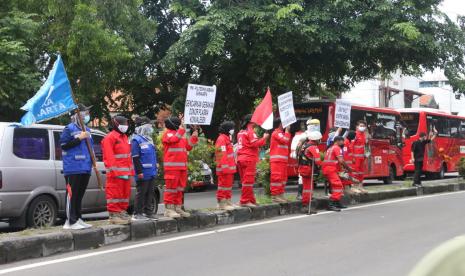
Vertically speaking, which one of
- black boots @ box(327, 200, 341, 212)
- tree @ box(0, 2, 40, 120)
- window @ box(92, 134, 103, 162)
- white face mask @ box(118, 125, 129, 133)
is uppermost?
tree @ box(0, 2, 40, 120)

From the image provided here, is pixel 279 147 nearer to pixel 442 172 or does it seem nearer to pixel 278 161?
pixel 278 161

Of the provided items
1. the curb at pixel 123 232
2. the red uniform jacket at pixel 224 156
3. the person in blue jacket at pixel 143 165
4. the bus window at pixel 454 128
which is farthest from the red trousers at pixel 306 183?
the bus window at pixel 454 128

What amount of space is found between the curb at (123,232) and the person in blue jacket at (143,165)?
334 mm

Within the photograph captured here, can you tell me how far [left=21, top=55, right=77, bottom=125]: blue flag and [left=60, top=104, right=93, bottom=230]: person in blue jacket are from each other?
320 mm

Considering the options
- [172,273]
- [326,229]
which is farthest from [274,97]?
[172,273]

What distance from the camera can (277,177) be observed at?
1130 cm

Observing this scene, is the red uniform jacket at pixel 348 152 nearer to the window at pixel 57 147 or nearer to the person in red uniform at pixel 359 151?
the person in red uniform at pixel 359 151

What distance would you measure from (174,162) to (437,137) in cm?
1914

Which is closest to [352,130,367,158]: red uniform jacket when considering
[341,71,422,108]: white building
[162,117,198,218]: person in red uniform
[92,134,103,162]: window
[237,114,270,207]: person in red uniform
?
[237,114,270,207]: person in red uniform

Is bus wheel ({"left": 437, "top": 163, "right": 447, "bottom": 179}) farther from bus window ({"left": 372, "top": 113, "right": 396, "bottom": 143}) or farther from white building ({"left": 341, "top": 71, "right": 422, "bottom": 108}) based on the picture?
white building ({"left": 341, "top": 71, "right": 422, "bottom": 108})

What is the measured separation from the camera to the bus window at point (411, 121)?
24.6 m

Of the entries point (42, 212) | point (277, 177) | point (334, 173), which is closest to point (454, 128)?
point (334, 173)

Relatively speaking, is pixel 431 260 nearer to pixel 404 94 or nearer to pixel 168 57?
pixel 168 57

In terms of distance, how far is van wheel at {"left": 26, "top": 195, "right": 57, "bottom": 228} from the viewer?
28.8 ft
